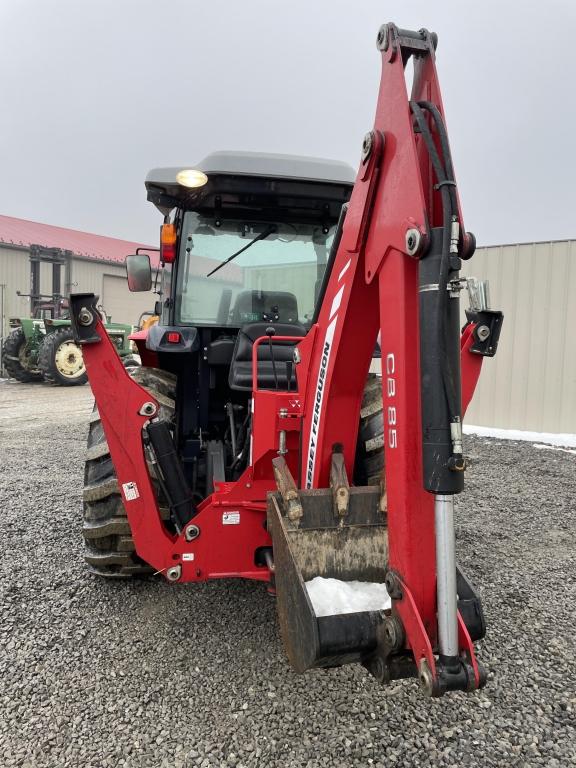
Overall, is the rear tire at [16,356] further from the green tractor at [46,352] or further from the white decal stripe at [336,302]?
the white decal stripe at [336,302]

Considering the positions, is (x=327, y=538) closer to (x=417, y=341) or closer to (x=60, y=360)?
(x=417, y=341)

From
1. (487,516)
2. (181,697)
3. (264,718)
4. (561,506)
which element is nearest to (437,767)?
(264,718)

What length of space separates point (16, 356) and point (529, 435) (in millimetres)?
12335

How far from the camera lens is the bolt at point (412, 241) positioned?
1.36m

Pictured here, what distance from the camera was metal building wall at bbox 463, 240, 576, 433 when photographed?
7.41 m

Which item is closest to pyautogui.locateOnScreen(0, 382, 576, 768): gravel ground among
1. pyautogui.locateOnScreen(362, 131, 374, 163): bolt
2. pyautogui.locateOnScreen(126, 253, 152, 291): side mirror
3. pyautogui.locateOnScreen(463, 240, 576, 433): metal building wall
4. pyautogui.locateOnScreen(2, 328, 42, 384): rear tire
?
pyautogui.locateOnScreen(126, 253, 152, 291): side mirror

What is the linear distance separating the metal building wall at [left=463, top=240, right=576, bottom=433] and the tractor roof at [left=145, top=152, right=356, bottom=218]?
18.0 feet

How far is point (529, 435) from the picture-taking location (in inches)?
299

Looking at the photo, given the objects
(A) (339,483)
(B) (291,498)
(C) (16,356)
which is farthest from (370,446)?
(C) (16,356)

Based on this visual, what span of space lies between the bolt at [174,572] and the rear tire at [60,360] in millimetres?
11800

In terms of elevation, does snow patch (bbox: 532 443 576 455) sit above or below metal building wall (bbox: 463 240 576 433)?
below

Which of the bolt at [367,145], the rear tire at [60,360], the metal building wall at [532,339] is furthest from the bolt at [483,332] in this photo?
the rear tire at [60,360]

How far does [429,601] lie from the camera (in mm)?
1414

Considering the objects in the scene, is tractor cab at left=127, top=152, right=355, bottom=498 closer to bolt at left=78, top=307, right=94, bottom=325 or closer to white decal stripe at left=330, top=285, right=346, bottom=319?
bolt at left=78, top=307, right=94, bottom=325
